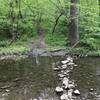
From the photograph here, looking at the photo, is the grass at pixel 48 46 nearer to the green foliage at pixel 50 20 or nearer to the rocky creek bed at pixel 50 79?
the green foliage at pixel 50 20

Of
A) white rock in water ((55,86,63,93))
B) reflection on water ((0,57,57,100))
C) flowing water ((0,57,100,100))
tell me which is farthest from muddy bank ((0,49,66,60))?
white rock in water ((55,86,63,93))

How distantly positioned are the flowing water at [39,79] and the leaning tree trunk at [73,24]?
2.45 m

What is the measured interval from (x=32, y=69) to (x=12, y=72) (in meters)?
0.75

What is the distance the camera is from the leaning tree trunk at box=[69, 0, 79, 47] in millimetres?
12648

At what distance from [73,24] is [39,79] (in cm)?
593

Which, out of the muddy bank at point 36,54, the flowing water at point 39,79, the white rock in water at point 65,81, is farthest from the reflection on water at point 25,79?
the muddy bank at point 36,54

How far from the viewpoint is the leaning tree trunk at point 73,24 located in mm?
12648

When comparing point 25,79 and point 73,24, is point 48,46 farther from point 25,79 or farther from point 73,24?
point 25,79

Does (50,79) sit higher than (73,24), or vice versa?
(73,24)

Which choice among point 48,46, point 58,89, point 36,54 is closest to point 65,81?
point 58,89

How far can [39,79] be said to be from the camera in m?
7.65

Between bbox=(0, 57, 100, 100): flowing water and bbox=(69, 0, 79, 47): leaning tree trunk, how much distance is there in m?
2.45

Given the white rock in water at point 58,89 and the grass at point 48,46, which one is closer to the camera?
the white rock in water at point 58,89

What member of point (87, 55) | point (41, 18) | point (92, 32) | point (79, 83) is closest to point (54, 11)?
point (41, 18)
